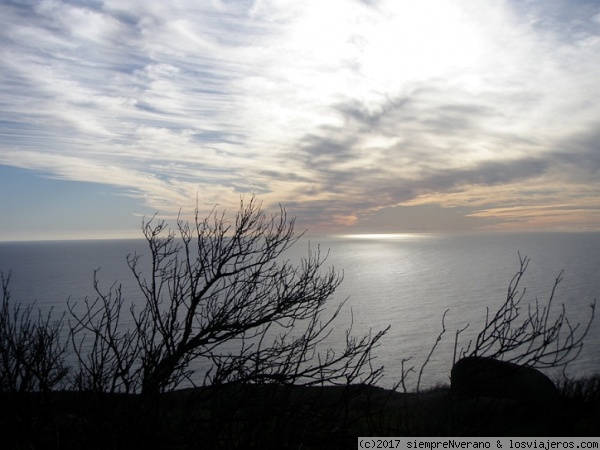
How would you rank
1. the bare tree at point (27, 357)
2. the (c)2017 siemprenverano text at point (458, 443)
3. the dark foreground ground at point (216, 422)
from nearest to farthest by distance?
the dark foreground ground at point (216, 422), the (c)2017 siemprenverano text at point (458, 443), the bare tree at point (27, 357)

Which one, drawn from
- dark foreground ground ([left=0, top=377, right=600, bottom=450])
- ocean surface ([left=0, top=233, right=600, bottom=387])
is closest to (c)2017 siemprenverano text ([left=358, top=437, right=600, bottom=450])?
dark foreground ground ([left=0, top=377, right=600, bottom=450])

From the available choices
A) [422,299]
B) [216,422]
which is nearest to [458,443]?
[216,422]

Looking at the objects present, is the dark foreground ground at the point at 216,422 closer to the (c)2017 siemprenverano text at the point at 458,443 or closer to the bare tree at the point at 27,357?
the (c)2017 siemprenverano text at the point at 458,443

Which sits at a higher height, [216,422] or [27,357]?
[216,422]

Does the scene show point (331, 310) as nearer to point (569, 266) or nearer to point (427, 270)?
point (427, 270)

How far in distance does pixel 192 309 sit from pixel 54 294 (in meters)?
118

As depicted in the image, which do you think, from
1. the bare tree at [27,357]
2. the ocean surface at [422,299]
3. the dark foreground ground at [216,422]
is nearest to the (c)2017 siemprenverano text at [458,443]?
the dark foreground ground at [216,422]

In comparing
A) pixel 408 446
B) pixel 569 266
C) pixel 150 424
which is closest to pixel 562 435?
pixel 408 446

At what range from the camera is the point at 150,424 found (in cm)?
711

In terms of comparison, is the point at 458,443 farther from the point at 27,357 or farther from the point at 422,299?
the point at 422,299

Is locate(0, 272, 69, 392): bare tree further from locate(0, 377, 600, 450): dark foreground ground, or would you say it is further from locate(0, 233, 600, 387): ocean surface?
locate(0, 233, 600, 387): ocean surface

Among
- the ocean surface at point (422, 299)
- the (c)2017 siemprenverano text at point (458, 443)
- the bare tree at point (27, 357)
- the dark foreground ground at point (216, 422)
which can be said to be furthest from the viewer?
the ocean surface at point (422, 299)

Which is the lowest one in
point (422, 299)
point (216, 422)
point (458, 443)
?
point (422, 299)

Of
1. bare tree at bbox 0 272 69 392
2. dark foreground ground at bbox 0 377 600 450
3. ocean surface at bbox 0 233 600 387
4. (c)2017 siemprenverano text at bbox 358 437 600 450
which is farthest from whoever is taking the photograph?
ocean surface at bbox 0 233 600 387
